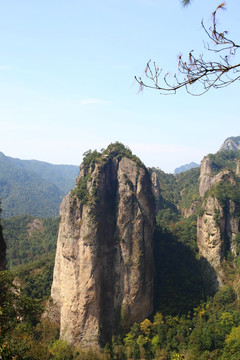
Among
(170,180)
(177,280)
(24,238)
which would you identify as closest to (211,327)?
(177,280)

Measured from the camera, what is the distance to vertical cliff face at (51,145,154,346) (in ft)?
96.1

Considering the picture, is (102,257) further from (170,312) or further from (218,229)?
(218,229)

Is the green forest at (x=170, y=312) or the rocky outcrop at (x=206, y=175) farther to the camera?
the rocky outcrop at (x=206, y=175)

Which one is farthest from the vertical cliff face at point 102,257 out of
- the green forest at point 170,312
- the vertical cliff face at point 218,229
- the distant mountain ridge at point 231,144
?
the distant mountain ridge at point 231,144

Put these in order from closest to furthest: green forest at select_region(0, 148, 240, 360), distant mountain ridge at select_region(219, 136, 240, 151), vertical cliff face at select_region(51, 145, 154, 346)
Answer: green forest at select_region(0, 148, 240, 360) < vertical cliff face at select_region(51, 145, 154, 346) < distant mountain ridge at select_region(219, 136, 240, 151)

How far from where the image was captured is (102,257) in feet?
104

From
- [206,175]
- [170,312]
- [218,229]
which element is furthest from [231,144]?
[170,312]

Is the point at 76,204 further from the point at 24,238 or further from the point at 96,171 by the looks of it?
the point at 24,238

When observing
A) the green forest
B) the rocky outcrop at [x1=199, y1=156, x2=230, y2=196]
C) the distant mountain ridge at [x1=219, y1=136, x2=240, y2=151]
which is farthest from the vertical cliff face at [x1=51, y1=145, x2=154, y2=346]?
the distant mountain ridge at [x1=219, y1=136, x2=240, y2=151]

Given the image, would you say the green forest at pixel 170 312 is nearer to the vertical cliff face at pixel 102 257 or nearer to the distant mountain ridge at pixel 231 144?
the vertical cliff face at pixel 102 257

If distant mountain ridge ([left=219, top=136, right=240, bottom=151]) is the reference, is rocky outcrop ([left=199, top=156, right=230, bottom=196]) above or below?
below

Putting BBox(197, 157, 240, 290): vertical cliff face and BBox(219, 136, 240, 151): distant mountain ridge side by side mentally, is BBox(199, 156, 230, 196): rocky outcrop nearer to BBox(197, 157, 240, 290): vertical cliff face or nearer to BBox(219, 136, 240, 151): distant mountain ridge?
Answer: BBox(197, 157, 240, 290): vertical cliff face

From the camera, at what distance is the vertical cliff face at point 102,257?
2930 centimetres

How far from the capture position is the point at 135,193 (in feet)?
112
